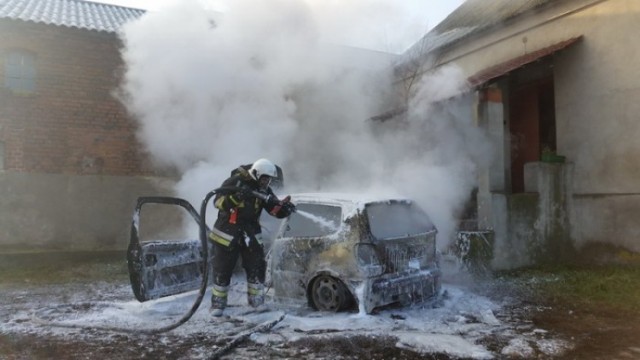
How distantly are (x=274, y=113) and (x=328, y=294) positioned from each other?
17.3 feet

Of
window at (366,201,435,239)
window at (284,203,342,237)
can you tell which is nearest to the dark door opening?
window at (366,201,435,239)

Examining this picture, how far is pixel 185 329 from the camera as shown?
5.11 m

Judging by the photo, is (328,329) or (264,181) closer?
(328,329)

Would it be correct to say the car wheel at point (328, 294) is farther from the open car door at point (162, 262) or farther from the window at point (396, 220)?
the open car door at point (162, 262)

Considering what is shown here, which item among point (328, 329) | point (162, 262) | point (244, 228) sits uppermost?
point (244, 228)

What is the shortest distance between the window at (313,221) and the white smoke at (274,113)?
3269 mm

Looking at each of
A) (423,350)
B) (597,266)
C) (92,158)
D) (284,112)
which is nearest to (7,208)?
(92,158)

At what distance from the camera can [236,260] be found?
5852 millimetres

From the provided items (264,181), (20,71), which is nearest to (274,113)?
(264,181)

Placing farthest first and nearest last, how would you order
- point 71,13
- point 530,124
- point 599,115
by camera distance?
point 71,13
point 530,124
point 599,115

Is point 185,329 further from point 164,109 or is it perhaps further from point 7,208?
point 7,208

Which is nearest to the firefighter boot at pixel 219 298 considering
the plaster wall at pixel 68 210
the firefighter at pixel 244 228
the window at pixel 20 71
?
the firefighter at pixel 244 228

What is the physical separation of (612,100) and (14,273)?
1076 cm

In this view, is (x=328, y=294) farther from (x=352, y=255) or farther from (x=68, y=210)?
(x=68, y=210)
